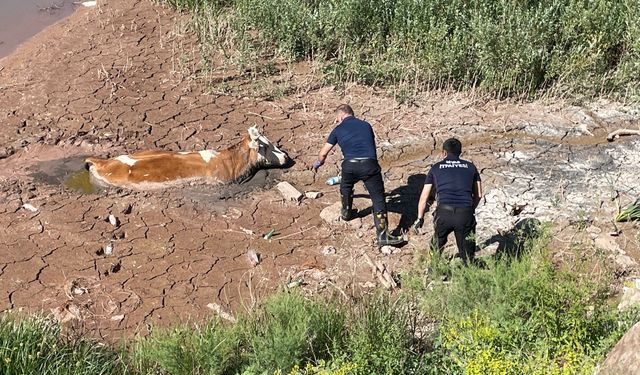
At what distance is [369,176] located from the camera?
27.9 ft

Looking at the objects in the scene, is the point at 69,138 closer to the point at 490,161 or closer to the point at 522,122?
the point at 490,161

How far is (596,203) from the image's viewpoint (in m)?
9.23

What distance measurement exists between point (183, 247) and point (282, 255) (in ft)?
3.44

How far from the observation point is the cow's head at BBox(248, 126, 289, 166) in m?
9.77

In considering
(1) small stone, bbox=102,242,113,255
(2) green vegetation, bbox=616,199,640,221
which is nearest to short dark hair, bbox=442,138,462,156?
(2) green vegetation, bbox=616,199,640,221

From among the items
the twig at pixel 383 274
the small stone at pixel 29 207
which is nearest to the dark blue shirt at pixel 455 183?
the twig at pixel 383 274

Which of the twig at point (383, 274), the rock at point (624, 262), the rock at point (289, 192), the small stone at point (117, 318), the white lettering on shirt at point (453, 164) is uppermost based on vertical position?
the white lettering on shirt at point (453, 164)

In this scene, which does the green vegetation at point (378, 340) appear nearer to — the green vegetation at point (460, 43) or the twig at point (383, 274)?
the twig at point (383, 274)

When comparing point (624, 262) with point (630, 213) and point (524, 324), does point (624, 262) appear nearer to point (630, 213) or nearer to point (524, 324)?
point (630, 213)

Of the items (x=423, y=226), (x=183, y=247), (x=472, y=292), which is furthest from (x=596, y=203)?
(x=183, y=247)

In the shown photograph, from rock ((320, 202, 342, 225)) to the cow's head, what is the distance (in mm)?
1121

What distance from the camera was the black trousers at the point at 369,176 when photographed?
8469mm

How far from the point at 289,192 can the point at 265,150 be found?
0.77 metres

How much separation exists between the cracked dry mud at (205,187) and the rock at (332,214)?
0.10m
